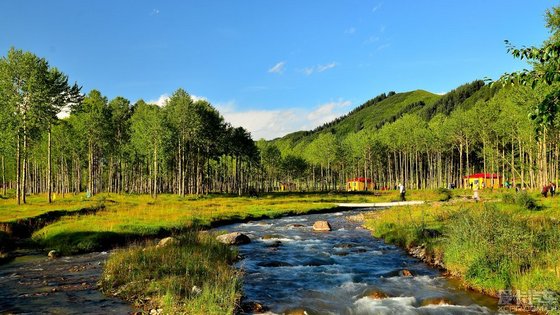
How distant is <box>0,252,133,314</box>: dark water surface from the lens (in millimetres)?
14047

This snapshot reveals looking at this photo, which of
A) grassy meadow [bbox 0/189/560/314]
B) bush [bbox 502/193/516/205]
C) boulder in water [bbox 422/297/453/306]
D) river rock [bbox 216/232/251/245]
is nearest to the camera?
grassy meadow [bbox 0/189/560/314]

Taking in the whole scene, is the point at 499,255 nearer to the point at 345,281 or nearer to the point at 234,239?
the point at 345,281

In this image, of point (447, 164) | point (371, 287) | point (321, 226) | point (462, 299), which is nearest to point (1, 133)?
point (321, 226)

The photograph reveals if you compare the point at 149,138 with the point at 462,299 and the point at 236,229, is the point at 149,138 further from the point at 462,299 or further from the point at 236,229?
the point at 462,299

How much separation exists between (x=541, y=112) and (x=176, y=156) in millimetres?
90023

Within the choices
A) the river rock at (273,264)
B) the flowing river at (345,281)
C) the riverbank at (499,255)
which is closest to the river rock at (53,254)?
the flowing river at (345,281)

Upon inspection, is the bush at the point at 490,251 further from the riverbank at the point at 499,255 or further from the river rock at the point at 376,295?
the river rock at the point at 376,295

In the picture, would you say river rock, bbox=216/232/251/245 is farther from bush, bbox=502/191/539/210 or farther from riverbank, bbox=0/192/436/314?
bush, bbox=502/191/539/210

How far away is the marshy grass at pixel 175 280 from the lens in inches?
521

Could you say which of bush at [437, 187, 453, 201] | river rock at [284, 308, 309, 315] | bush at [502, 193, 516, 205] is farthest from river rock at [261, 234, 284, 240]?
bush at [437, 187, 453, 201]

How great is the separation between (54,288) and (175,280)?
224 inches

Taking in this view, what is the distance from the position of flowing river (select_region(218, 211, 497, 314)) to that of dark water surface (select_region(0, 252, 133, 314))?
20.4 feet

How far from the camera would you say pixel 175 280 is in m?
15.7

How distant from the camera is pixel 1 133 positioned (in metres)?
55.1
